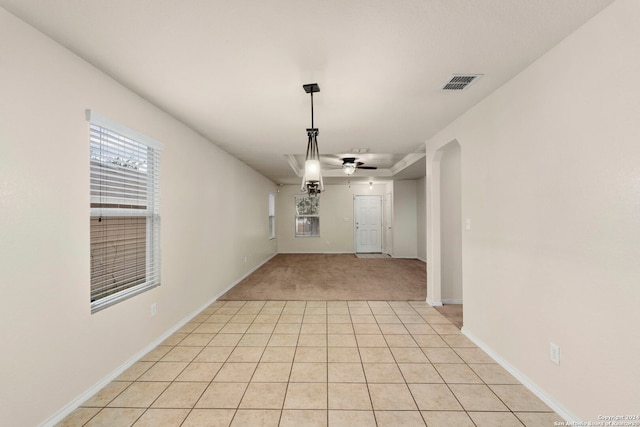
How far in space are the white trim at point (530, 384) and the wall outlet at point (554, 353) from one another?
0.28 metres

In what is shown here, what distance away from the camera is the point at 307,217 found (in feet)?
31.0

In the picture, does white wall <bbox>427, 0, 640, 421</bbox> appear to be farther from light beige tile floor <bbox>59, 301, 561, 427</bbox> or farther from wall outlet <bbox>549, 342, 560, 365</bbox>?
light beige tile floor <bbox>59, 301, 561, 427</bbox>

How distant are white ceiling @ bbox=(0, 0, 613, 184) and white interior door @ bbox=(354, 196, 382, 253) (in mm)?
6450

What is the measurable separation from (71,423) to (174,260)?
5.30ft

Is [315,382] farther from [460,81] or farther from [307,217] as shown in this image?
[307,217]

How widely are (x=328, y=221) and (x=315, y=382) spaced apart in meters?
7.30

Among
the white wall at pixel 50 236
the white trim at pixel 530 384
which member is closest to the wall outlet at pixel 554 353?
the white trim at pixel 530 384

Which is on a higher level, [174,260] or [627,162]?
[627,162]

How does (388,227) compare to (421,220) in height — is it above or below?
below

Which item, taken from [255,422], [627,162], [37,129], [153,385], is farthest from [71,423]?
[627,162]

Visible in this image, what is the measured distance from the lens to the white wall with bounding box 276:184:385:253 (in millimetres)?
9367

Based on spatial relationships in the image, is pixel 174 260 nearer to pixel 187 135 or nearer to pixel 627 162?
pixel 187 135

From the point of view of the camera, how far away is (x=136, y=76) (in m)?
2.20

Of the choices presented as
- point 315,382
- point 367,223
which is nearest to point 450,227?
point 315,382
